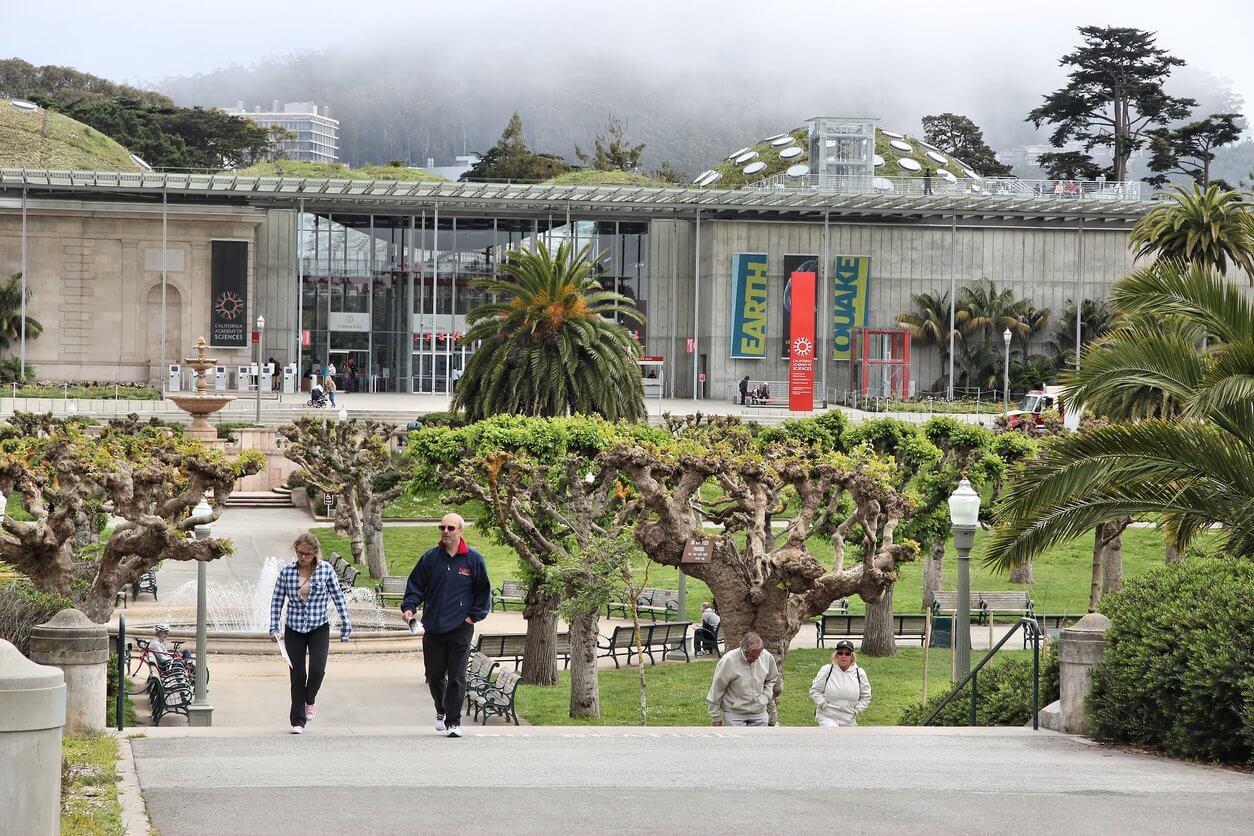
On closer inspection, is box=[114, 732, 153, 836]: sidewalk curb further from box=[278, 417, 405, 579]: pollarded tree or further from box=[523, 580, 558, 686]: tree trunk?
box=[278, 417, 405, 579]: pollarded tree

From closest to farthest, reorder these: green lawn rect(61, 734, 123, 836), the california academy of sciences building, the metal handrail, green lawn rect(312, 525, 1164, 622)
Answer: green lawn rect(61, 734, 123, 836)
the metal handrail
green lawn rect(312, 525, 1164, 622)
the california academy of sciences building

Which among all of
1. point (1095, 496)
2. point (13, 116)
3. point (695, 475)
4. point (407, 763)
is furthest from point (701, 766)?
point (13, 116)

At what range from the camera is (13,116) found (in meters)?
79.2

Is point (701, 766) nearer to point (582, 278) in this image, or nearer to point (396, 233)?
point (582, 278)

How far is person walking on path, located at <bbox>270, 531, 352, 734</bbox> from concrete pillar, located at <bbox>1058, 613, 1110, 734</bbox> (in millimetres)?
5281

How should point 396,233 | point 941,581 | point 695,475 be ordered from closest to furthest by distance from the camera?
1. point 695,475
2. point 941,581
3. point 396,233

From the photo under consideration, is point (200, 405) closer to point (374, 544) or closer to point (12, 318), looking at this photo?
point (374, 544)

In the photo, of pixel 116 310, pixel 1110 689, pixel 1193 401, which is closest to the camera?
pixel 1110 689

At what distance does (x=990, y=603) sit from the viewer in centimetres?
2788

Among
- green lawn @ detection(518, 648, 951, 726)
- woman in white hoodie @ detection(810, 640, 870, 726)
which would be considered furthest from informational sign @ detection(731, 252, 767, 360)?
woman in white hoodie @ detection(810, 640, 870, 726)

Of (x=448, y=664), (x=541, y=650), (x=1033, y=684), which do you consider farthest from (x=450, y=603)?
(x=541, y=650)

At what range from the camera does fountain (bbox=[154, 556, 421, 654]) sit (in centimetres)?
2317

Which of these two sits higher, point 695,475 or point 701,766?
point 695,475

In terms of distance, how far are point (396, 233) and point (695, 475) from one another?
49.9m
